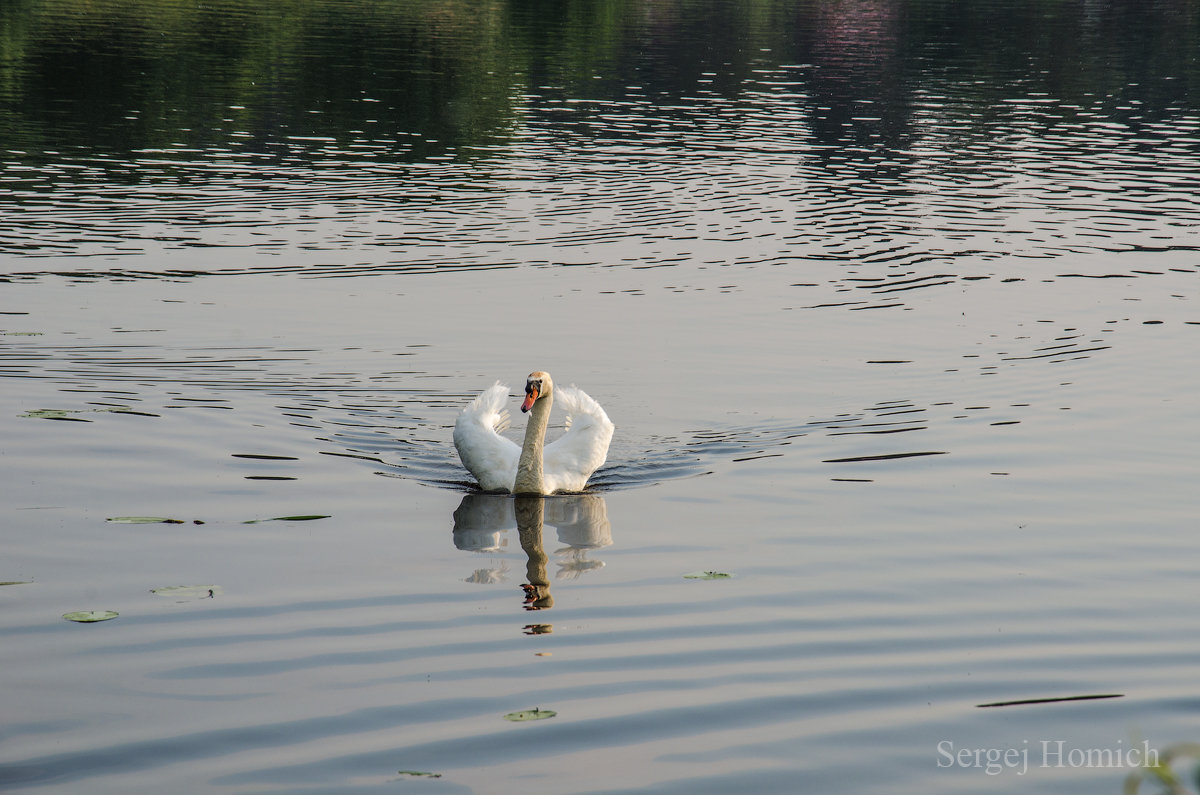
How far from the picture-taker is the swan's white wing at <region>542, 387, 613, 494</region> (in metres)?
14.2

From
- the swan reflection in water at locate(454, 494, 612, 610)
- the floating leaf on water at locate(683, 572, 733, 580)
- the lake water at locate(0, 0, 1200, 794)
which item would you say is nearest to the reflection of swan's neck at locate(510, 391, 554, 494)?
the swan reflection in water at locate(454, 494, 612, 610)

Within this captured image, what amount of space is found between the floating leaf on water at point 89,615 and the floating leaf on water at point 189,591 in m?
0.49

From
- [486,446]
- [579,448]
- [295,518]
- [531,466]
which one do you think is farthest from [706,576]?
[295,518]

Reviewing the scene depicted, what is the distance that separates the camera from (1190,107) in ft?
163

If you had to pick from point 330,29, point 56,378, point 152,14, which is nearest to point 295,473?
point 56,378

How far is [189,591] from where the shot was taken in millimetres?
10742

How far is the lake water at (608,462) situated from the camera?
8.55 meters

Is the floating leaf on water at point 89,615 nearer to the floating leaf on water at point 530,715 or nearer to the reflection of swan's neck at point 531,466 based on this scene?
the floating leaf on water at point 530,715

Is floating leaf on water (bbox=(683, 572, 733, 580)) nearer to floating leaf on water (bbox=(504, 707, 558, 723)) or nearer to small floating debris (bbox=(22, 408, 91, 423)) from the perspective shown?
floating leaf on water (bbox=(504, 707, 558, 723))

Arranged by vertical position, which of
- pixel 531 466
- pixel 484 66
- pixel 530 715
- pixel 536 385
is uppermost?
pixel 484 66

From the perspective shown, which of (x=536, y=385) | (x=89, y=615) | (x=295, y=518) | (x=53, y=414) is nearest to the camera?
(x=89, y=615)

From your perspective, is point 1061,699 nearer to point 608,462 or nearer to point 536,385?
point 536,385

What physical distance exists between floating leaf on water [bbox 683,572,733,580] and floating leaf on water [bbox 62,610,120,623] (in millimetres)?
4392

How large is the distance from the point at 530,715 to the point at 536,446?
550cm
